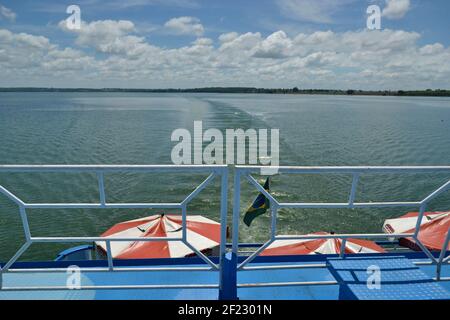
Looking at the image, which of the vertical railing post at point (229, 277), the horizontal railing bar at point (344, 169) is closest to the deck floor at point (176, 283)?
the vertical railing post at point (229, 277)

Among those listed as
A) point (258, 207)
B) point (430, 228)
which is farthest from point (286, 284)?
point (430, 228)

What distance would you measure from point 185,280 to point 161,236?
4980 mm

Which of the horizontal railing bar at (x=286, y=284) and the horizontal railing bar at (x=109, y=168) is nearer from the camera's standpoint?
the horizontal railing bar at (x=109, y=168)

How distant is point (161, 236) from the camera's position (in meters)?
8.84

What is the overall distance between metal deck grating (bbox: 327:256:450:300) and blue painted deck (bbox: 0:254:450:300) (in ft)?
0.22

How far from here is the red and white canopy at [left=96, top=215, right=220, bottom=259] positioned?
322 inches

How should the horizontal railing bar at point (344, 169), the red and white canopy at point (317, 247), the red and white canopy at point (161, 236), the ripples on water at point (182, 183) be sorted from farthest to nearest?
the ripples on water at point (182, 183) < the red and white canopy at point (161, 236) < the red and white canopy at point (317, 247) < the horizontal railing bar at point (344, 169)

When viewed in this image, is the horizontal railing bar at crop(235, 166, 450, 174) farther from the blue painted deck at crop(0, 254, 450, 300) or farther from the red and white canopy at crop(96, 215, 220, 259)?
the red and white canopy at crop(96, 215, 220, 259)

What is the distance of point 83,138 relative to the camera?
3666 cm

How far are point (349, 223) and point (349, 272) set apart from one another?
1206cm

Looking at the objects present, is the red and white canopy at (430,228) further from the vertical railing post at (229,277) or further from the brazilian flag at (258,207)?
the vertical railing post at (229,277)

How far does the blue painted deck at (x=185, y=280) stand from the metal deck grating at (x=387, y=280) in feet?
0.22

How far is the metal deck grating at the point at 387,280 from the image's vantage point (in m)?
3.26

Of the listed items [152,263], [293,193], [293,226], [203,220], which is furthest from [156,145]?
[152,263]
